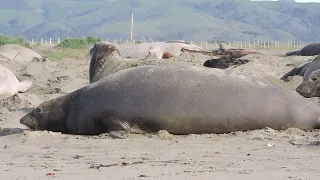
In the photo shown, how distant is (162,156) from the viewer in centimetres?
532

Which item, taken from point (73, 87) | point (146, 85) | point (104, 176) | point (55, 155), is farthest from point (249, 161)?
point (73, 87)

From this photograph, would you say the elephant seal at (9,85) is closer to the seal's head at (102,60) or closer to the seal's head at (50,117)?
the seal's head at (102,60)

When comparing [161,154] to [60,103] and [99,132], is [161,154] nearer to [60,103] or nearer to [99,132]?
[99,132]

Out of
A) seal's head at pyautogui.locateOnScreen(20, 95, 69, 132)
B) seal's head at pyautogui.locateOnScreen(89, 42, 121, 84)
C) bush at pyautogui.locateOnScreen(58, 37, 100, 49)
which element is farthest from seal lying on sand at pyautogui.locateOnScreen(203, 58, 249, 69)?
bush at pyautogui.locateOnScreen(58, 37, 100, 49)

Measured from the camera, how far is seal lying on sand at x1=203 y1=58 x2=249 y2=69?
11.7 m

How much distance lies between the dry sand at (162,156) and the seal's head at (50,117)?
19 centimetres

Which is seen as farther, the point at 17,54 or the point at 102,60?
the point at 17,54

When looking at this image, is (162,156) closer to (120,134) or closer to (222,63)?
(120,134)

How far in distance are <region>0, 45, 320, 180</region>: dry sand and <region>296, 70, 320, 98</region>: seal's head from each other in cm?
204

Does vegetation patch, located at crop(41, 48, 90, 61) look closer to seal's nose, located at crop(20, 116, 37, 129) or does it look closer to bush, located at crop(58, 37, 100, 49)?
bush, located at crop(58, 37, 100, 49)

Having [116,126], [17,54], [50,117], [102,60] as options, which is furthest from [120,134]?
[17,54]

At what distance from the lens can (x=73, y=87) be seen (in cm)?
1204

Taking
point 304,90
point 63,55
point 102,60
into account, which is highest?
point 102,60

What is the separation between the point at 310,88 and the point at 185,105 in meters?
2.74
